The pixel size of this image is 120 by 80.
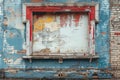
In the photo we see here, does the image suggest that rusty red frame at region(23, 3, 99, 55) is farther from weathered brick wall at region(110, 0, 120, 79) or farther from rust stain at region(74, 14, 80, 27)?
weathered brick wall at region(110, 0, 120, 79)

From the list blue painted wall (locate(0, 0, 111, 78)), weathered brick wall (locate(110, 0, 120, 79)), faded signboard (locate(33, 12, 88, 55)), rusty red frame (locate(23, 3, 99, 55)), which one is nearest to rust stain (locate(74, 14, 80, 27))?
faded signboard (locate(33, 12, 88, 55))

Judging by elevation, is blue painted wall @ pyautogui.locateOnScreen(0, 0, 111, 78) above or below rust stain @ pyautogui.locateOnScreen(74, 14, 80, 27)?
below

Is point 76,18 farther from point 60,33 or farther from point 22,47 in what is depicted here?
point 22,47

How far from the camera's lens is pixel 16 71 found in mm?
17156

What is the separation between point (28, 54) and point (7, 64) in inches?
25.2

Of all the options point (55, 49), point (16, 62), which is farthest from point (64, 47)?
point (16, 62)

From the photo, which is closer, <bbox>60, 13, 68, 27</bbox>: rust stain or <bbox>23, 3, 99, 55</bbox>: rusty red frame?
<bbox>23, 3, 99, 55</bbox>: rusty red frame

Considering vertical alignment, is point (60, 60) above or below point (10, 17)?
below

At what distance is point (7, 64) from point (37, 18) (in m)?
1.49

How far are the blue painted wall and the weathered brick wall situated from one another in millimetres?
135

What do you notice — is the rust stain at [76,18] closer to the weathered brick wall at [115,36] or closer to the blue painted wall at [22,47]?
the blue painted wall at [22,47]

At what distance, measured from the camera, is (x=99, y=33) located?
17156 mm

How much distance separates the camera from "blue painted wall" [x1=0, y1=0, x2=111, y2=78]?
675 inches

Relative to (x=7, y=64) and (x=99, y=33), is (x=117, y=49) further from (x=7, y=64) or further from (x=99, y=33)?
(x=7, y=64)
